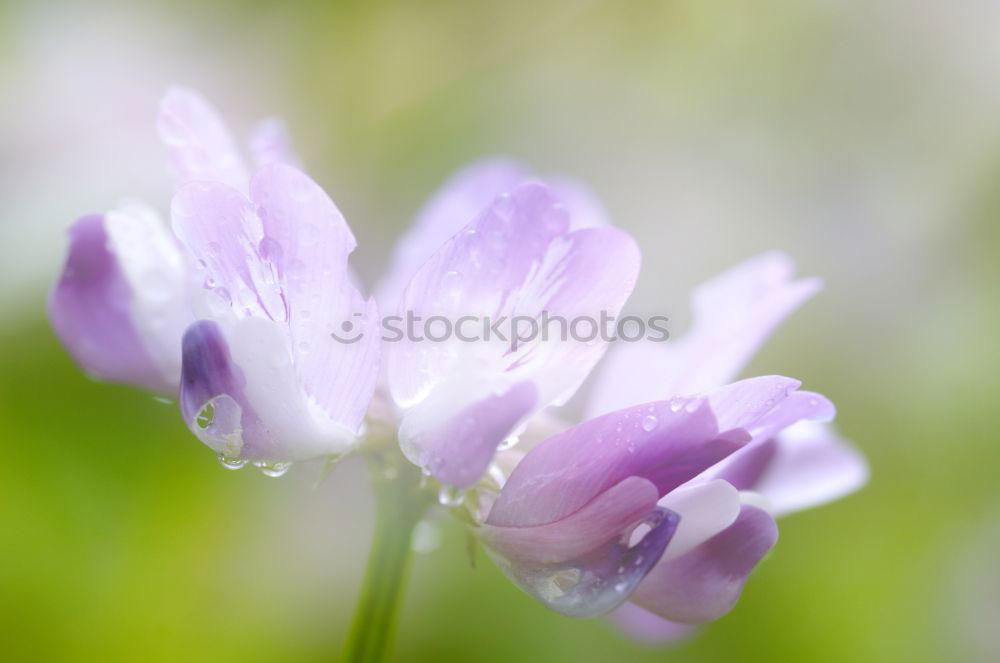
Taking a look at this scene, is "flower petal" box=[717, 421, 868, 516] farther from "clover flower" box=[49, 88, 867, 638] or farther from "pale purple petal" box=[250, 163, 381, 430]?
"pale purple petal" box=[250, 163, 381, 430]

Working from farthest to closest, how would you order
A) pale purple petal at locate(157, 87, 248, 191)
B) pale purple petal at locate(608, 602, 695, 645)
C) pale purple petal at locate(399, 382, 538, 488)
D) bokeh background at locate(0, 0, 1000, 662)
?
bokeh background at locate(0, 0, 1000, 662) < pale purple petal at locate(608, 602, 695, 645) < pale purple petal at locate(157, 87, 248, 191) < pale purple petal at locate(399, 382, 538, 488)

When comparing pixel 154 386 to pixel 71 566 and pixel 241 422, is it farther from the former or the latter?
pixel 71 566

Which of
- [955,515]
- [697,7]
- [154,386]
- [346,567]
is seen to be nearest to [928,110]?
[697,7]

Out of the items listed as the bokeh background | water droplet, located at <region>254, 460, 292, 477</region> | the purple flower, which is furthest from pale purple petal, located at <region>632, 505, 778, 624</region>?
the bokeh background

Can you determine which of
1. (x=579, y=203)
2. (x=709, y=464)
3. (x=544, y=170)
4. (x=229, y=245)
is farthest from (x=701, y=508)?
(x=544, y=170)

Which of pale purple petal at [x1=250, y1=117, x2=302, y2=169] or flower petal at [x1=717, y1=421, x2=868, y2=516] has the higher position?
pale purple petal at [x1=250, y1=117, x2=302, y2=169]

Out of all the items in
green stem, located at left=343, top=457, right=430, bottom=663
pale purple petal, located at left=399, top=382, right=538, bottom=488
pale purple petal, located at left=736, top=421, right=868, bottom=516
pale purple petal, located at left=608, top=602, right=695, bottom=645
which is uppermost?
pale purple petal, located at left=399, top=382, right=538, bottom=488

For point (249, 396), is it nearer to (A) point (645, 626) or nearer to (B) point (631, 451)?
(B) point (631, 451)
